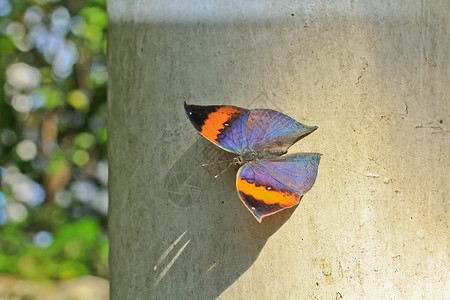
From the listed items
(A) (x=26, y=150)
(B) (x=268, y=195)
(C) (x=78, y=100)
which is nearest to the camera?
(B) (x=268, y=195)

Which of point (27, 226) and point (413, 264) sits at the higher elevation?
point (413, 264)

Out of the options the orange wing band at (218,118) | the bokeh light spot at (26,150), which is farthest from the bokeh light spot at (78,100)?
the orange wing band at (218,118)

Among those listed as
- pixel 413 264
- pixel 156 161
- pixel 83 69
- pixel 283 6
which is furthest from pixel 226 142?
pixel 83 69

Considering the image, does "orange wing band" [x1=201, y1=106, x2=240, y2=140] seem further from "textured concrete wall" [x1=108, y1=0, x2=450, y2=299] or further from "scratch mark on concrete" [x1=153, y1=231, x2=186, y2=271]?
"scratch mark on concrete" [x1=153, y1=231, x2=186, y2=271]

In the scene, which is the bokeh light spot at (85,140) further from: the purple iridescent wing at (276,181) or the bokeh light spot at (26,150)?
the purple iridescent wing at (276,181)

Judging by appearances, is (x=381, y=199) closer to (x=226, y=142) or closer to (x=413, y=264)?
(x=413, y=264)

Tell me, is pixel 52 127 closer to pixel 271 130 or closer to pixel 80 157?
pixel 80 157

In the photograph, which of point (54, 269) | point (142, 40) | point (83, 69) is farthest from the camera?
point (83, 69)

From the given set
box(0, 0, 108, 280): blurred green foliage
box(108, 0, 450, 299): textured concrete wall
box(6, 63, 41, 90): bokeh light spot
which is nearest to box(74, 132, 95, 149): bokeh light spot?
box(0, 0, 108, 280): blurred green foliage

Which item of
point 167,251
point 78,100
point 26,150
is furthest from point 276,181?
point 26,150
